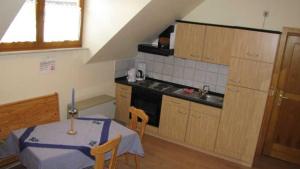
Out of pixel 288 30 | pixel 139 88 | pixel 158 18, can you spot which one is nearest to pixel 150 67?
pixel 139 88

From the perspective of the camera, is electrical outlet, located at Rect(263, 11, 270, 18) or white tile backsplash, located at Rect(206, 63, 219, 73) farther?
white tile backsplash, located at Rect(206, 63, 219, 73)

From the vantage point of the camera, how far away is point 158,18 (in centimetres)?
417

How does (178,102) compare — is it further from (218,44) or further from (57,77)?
(57,77)

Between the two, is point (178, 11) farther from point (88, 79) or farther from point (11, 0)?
point (11, 0)

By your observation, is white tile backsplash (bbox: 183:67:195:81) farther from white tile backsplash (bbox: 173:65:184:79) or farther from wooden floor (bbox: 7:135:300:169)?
wooden floor (bbox: 7:135:300:169)

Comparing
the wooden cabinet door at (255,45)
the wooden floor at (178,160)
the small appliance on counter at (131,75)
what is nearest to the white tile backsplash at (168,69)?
the small appliance on counter at (131,75)

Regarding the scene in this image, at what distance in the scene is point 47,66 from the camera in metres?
3.64

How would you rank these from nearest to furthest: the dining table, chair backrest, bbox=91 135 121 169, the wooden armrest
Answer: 1. chair backrest, bbox=91 135 121 169
2. the dining table
3. the wooden armrest

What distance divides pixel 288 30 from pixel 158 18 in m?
1.83

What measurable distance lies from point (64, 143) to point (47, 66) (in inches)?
53.9

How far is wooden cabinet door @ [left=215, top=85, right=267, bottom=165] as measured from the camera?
3.94m

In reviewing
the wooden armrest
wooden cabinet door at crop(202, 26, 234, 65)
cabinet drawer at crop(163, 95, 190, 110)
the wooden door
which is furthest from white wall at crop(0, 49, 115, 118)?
the wooden door

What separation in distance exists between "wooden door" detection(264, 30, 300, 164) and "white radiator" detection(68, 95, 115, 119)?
8.36 ft

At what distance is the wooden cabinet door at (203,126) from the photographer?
4207 mm
